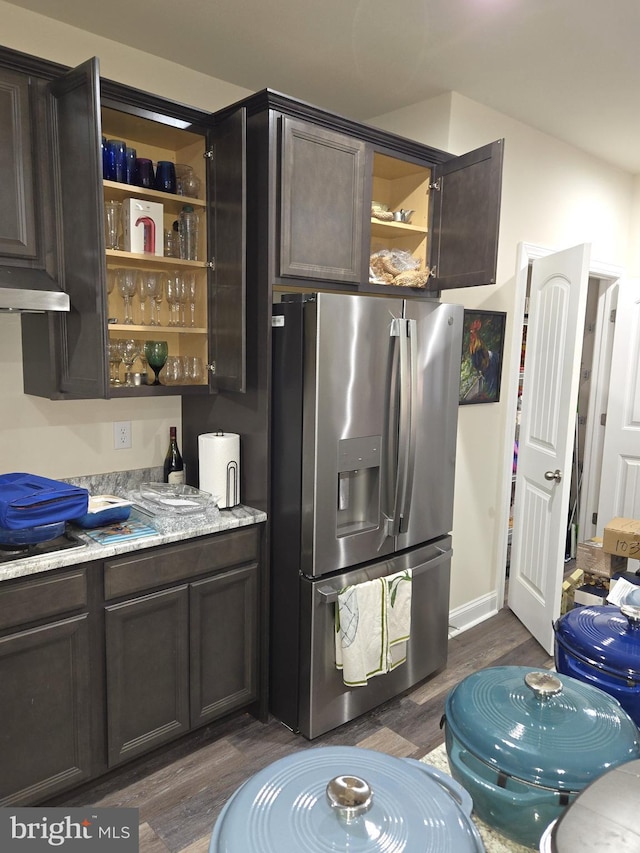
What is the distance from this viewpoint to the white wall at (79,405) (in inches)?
91.4

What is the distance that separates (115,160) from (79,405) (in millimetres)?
969

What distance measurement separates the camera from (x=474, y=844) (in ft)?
2.11

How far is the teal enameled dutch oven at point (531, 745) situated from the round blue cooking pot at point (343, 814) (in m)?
0.07

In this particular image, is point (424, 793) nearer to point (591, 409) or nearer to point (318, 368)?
point (318, 368)

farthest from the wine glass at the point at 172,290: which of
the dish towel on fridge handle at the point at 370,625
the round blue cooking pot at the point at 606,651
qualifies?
the round blue cooking pot at the point at 606,651

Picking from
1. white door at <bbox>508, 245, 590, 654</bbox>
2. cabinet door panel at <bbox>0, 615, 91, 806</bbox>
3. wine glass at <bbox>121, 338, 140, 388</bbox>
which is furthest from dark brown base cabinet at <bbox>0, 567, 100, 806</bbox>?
white door at <bbox>508, 245, 590, 654</bbox>

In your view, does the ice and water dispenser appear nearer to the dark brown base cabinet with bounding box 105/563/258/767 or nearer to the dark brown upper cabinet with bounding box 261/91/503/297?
the dark brown base cabinet with bounding box 105/563/258/767

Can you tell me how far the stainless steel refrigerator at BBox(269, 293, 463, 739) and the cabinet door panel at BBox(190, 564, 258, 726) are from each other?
0.38ft

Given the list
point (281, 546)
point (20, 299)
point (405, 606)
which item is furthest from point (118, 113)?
point (405, 606)

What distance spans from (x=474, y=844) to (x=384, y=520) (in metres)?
1.92

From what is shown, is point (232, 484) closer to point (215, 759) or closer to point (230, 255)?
point (230, 255)

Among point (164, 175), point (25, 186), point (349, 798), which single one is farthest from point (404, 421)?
point (349, 798)

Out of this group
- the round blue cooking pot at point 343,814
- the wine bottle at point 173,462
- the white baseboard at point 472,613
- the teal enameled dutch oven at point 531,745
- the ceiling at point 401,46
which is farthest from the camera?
the white baseboard at point 472,613

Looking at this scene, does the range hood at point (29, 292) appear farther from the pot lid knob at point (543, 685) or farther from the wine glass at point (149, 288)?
the pot lid knob at point (543, 685)
